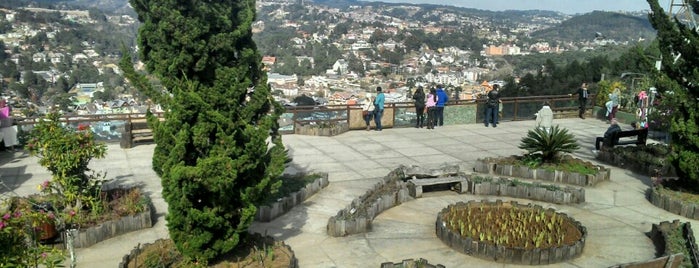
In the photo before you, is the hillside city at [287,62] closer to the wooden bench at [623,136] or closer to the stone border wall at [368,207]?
the wooden bench at [623,136]

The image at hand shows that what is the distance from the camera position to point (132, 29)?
112 metres

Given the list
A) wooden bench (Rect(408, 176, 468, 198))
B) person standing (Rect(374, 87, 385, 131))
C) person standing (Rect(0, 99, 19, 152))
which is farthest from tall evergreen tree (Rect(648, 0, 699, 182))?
person standing (Rect(0, 99, 19, 152))

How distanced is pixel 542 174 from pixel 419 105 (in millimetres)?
6751

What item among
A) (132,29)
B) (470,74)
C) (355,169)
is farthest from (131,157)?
(132,29)

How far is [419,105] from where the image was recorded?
1919 cm

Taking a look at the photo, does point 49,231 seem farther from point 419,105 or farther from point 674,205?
point 419,105

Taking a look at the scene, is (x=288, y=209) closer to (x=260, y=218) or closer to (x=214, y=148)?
(x=260, y=218)

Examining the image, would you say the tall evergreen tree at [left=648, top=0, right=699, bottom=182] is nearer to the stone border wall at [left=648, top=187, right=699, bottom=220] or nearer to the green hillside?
the stone border wall at [left=648, top=187, right=699, bottom=220]

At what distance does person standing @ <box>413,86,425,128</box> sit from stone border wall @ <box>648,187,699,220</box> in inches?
340

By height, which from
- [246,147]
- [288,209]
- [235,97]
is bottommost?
[288,209]

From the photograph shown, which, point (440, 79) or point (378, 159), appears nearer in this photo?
point (378, 159)

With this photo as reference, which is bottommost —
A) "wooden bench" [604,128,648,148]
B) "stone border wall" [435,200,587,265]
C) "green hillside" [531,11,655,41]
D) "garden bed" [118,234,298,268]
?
"stone border wall" [435,200,587,265]

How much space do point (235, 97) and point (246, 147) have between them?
0.67 m

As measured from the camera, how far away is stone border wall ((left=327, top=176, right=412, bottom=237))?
939 centimetres
